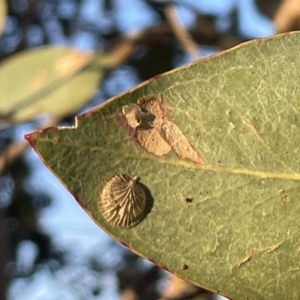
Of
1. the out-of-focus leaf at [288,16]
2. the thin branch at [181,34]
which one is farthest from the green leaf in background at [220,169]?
the thin branch at [181,34]

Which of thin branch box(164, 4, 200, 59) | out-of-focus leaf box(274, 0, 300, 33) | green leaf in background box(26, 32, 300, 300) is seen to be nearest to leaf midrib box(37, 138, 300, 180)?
green leaf in background box(26, 32, 300, 300)

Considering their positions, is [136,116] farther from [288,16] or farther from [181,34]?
[181,34]

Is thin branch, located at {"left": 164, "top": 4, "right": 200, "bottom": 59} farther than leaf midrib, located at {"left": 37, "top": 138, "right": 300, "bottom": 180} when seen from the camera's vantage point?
Yes

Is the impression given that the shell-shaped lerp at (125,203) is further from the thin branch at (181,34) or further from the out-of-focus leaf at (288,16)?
the thin branch at (181,34)

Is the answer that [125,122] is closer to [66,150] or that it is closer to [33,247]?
[66,150]

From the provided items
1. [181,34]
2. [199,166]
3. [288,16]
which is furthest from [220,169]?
[181,34]

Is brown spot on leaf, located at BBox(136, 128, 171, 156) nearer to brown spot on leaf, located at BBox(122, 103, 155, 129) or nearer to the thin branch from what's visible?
brown spot on leaf, located at BBox(122, 103, 155, 129)

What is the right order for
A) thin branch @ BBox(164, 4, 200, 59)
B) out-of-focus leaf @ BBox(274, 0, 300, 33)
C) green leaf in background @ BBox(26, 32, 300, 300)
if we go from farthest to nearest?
thin branch @ BBox(164, 4, 200, 59)
out-of-focus leaf @ BBox(274, 0, 300, 33)
green leaf in background @ BBox(26, 32, 300, 300)

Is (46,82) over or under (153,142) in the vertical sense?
over
